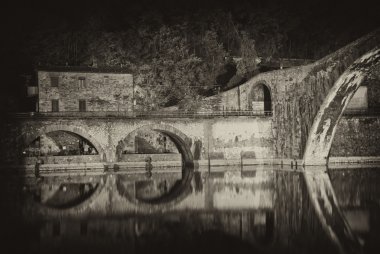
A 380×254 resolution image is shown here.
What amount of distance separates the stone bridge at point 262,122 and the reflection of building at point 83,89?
424 centimetres

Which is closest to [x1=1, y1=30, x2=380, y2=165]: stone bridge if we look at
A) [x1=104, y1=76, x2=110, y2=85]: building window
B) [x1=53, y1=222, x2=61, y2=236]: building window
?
[x1=104, y1=76, x2=110, y2=85]: building window

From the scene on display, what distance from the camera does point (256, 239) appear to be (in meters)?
11.9

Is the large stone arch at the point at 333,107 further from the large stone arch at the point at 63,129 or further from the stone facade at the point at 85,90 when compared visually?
the stone facade at the point at 85,90

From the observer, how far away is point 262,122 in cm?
3500

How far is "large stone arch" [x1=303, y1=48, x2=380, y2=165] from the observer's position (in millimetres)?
27294

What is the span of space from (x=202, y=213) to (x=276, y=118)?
65.9 feet

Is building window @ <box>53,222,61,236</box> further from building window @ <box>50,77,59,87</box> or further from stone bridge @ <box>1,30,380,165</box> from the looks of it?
building window @ <box>50,77,59,87</box>

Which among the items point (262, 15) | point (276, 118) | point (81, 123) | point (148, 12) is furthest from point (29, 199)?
point (262, 15)

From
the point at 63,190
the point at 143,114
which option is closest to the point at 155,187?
the point at 63,190

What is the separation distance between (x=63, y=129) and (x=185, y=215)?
59.1 ft

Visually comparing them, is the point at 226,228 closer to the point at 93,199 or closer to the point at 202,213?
the point at 202,213

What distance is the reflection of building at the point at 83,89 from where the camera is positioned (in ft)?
115

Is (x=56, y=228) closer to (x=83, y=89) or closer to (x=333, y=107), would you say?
(x=333, y=107)

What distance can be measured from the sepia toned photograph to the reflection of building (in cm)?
10
